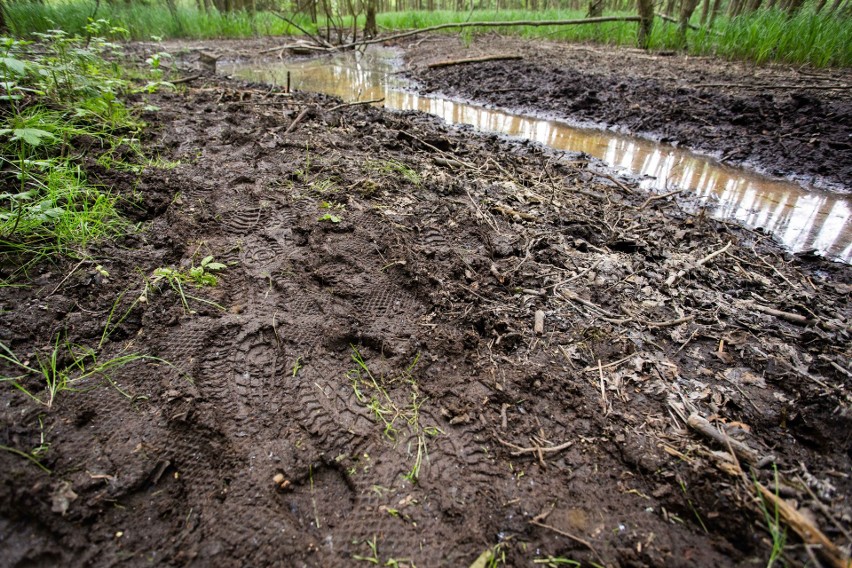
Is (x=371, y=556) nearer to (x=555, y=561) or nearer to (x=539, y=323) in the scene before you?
(x=555, y=561)

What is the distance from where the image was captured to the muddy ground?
1294 mm

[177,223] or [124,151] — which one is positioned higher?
[124,151]

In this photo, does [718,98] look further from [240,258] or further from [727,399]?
[240,258]

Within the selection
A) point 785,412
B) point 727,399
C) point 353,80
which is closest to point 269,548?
point 727,399

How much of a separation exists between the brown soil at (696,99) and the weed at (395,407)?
4.65 m

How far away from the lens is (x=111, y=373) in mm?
1638

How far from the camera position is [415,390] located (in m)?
1.78

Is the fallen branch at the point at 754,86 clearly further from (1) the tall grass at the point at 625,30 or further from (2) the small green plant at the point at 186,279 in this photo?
(2) the small green plant at the point at 186,279

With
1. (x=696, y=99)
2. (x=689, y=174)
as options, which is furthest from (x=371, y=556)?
(x=696, y=99)

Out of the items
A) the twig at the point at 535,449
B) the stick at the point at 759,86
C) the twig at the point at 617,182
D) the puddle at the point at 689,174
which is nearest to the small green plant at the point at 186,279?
the twig at the point at 535,449

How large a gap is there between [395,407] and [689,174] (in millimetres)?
4278

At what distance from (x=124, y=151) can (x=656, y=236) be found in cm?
403

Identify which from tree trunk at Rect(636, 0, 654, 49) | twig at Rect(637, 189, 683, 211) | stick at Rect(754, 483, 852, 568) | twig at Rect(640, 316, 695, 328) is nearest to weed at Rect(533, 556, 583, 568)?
stick at Rect(754, 483, 852, 568)

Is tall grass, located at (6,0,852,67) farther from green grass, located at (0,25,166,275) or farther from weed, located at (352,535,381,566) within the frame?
weed, located at (352,535,381,566)
